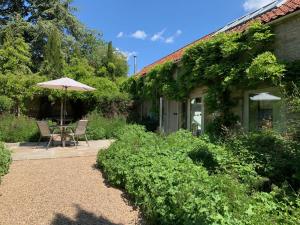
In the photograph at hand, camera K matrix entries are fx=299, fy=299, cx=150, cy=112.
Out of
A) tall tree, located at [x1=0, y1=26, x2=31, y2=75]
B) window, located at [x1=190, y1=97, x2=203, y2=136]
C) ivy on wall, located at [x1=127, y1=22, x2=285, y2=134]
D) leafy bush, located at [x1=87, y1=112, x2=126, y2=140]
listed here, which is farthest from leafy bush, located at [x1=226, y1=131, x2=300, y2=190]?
tall tree, located at [x1=0, y1=26, x2=31, y2=75]

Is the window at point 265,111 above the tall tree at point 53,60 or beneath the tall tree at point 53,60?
beneath

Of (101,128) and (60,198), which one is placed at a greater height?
(101,128)

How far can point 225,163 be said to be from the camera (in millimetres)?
5703

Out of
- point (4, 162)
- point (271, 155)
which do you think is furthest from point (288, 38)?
point (4, 162)

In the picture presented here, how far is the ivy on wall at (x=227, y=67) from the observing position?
7.37 m

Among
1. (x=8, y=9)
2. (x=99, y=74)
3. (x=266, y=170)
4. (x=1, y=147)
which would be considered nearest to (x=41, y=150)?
(x=1, y=147)

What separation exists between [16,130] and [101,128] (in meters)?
3.52

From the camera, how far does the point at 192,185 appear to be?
421 centimetres

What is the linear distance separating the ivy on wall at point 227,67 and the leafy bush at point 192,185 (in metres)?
2.35

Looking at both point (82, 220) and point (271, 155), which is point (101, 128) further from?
point (82, 220)

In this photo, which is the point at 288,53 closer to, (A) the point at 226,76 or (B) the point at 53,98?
(A) the point at 226,76

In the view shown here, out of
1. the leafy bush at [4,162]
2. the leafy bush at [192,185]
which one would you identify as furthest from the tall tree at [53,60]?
the leafy bush at [192,185]

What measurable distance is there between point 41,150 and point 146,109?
872cm

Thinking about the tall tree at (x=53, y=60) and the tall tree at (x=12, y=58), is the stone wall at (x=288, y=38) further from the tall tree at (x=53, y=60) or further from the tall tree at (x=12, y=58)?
the tall tree at (x=53, y=60)
